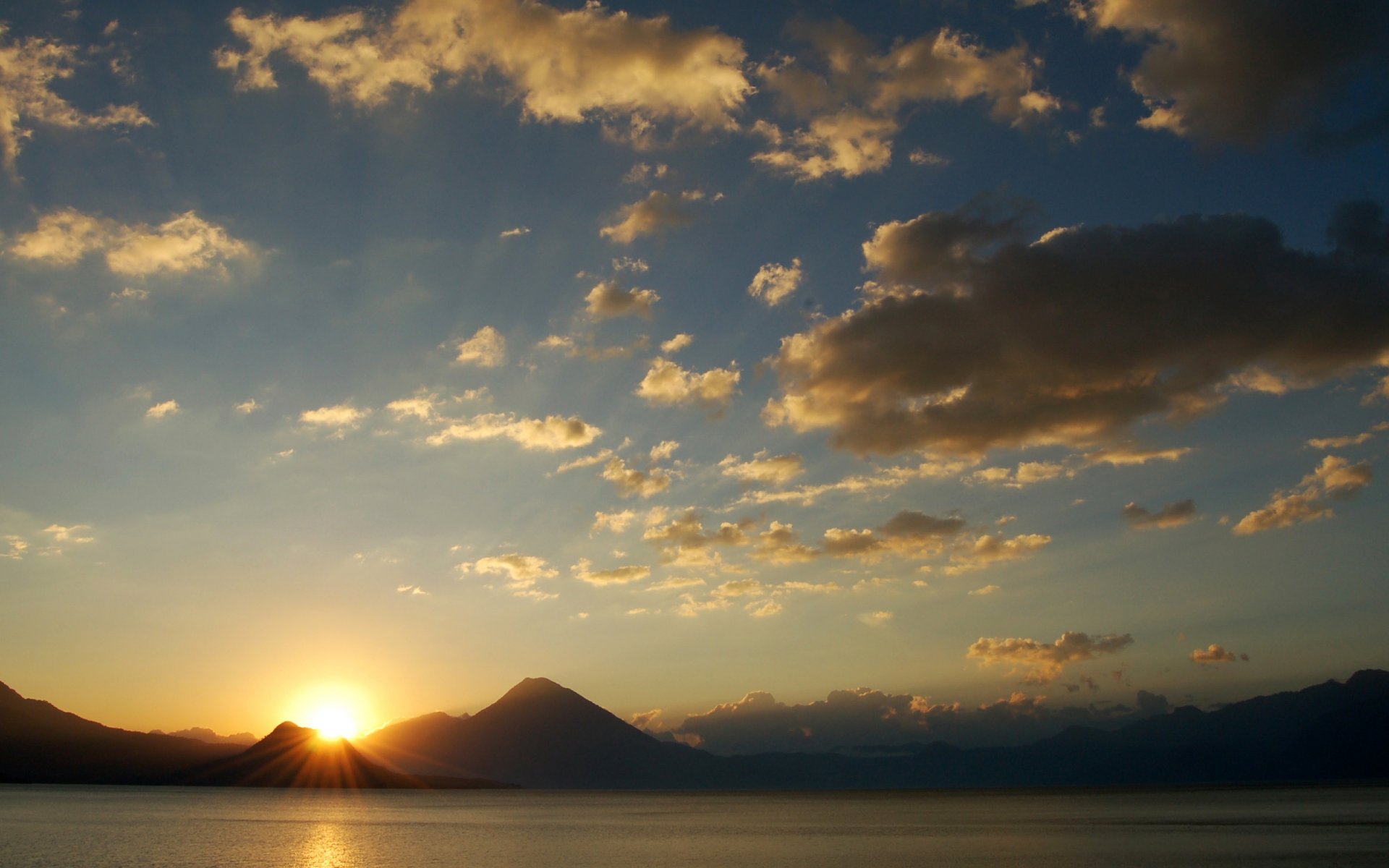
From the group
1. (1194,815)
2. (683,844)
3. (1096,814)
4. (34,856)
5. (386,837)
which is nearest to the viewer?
(34,856)

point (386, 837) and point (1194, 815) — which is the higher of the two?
point (386, 837)

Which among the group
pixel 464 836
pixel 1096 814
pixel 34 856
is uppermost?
pixel 34 856

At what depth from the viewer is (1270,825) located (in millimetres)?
142375

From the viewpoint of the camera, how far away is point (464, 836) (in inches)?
5015

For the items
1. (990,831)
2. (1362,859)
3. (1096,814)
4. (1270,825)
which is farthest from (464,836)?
(1096,814)

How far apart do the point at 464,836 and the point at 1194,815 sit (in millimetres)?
149366

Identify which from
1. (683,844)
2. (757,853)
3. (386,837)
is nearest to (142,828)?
(386,837)

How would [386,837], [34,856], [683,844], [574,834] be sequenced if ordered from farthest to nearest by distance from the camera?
[574,834]
[386,837]
[683,844]
[34,856]

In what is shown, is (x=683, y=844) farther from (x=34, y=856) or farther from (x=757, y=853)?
(x=34, y=856)

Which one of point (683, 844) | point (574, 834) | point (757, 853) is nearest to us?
point (757, 853)

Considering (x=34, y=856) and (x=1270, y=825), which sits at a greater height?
(x=34, y=856)

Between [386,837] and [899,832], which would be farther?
[899,832]

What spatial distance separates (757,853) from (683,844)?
17817mm

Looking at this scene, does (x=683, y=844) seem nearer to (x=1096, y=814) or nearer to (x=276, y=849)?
(x=276, y=849)
